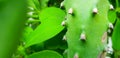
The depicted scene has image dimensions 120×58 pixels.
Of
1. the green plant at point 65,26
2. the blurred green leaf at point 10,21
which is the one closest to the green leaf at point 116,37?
the green plant at point 65,26

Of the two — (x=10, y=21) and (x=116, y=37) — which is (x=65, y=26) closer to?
(x=116, y=37)

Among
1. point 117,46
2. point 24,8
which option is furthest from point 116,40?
point 24,8

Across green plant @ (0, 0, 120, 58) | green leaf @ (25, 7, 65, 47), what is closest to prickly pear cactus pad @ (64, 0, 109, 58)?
green plant @ (0, 0, 120, 58)

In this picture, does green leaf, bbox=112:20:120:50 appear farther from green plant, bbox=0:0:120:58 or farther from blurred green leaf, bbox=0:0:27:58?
blurred green leaf, bbox=0:0:27:58

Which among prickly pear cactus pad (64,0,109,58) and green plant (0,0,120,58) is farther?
prickly pear cactus pad (64,0,109,58)

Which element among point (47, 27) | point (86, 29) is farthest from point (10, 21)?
point (47, 27)

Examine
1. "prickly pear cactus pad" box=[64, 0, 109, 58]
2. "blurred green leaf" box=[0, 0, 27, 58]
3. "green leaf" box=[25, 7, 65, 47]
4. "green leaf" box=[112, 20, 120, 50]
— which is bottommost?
"green leaf" box=[112, 20, 120, 50]
